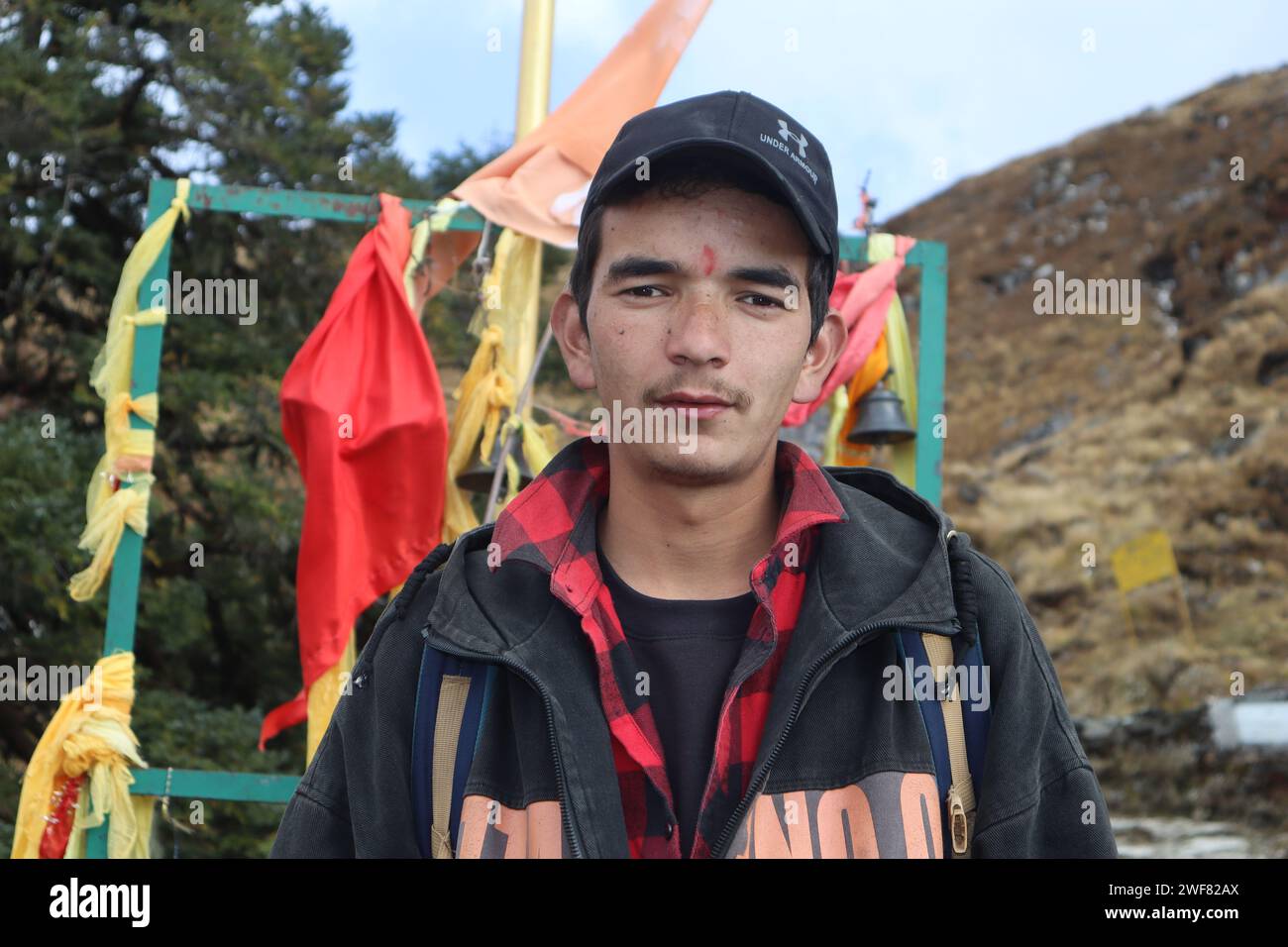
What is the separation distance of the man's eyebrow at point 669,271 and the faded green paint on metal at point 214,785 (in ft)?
11.0

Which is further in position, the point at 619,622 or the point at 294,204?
the point at 294,204

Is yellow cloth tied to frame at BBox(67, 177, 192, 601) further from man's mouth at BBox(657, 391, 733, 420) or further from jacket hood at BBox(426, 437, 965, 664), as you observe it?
man's mouth at BBox(657, 391, 733, 420)

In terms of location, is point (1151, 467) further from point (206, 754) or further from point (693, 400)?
point (693, 400)

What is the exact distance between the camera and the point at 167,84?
28.2 ft

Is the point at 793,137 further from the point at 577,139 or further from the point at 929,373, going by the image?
the point at 577,139

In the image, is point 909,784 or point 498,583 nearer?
point 909,784

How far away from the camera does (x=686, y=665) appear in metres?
2.03

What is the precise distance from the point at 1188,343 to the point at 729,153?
33.9 m

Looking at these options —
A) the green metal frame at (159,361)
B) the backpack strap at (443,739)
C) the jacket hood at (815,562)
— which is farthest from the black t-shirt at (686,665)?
the green metal frame at (159,361)

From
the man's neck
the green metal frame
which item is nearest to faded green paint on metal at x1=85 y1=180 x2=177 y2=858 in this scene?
the green metal frame

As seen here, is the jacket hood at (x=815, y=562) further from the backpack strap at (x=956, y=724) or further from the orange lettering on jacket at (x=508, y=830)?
the orange lettering on jacket at (x=508, y=830)

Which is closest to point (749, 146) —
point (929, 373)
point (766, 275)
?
point (766, 275)

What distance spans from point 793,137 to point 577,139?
13.1ft
